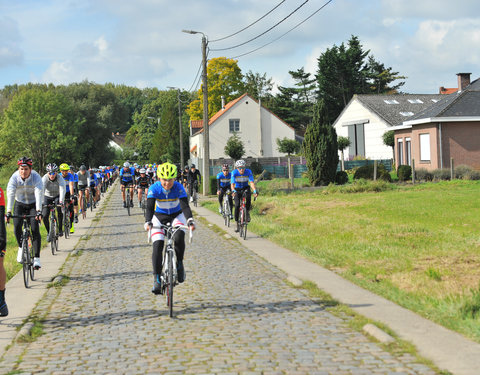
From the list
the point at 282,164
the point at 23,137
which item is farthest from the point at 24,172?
the point at 23,137

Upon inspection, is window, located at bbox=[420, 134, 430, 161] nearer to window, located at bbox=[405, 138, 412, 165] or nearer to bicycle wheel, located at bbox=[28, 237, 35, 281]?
window, located at bbox=[405, 138, 412, 165]

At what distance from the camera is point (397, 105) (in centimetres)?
5416

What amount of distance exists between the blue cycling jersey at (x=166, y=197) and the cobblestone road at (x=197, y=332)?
1.24 meters

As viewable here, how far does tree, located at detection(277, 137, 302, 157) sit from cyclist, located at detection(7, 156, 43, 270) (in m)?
49.7

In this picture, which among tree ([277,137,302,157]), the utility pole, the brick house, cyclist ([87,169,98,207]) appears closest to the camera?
cyclist ([87,169,98,207])

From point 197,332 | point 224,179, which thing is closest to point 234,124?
point 224,179

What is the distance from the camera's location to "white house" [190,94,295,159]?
60.7 m

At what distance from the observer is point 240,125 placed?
60.9 metres

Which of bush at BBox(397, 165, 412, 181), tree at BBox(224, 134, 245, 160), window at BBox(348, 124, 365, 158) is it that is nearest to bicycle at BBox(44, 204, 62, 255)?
bush at BBox(397, 165, 412, 181)

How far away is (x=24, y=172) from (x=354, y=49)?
239 feet

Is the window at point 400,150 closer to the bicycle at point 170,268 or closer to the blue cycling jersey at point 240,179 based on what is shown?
the blue cycling jersey at point 240,179

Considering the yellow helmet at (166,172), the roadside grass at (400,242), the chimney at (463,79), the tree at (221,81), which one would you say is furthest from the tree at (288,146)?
the yellow helmet at (166,172)

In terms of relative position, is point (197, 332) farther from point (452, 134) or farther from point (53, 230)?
point (452, 134)

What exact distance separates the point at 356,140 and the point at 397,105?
187 inches
